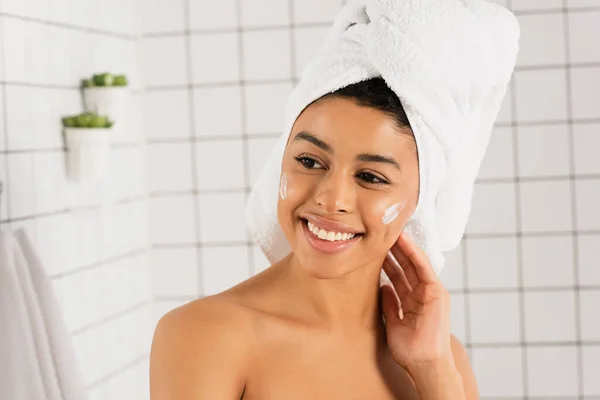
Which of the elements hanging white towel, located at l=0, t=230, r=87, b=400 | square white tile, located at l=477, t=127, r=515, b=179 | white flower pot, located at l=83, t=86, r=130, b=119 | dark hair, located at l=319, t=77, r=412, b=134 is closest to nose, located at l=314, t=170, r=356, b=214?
dark hair, located at l=319, t=77, r=412, b=134

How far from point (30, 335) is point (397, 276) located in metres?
0.64

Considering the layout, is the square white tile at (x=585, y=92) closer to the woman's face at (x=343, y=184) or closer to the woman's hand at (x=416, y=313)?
the woman's hand at (x=416, y=313)

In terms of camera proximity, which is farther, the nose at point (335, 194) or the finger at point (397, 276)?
the finger at point (397, 276)

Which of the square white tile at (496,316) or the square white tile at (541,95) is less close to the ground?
the square white tile at (541,95)

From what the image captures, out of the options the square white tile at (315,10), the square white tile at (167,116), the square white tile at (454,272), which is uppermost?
the square white tile at (315,10)

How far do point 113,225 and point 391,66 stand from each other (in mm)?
1144

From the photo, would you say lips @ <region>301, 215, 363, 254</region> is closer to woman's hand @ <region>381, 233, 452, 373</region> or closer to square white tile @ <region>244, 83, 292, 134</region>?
woman's hand @ <region>381, 233, 452, 373</region>

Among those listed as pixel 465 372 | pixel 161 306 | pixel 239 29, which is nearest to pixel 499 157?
pixel 239 29

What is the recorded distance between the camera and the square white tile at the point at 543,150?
224 centimetres

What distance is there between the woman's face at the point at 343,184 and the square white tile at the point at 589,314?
118 centimetres

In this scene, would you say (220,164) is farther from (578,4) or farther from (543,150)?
(578,4)

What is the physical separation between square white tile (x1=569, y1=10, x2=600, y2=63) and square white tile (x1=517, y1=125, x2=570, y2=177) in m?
0.19

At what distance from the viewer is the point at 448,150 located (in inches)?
49.2

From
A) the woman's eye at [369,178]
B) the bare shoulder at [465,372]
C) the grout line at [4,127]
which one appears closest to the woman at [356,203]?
the woman's eye at [369,178]
